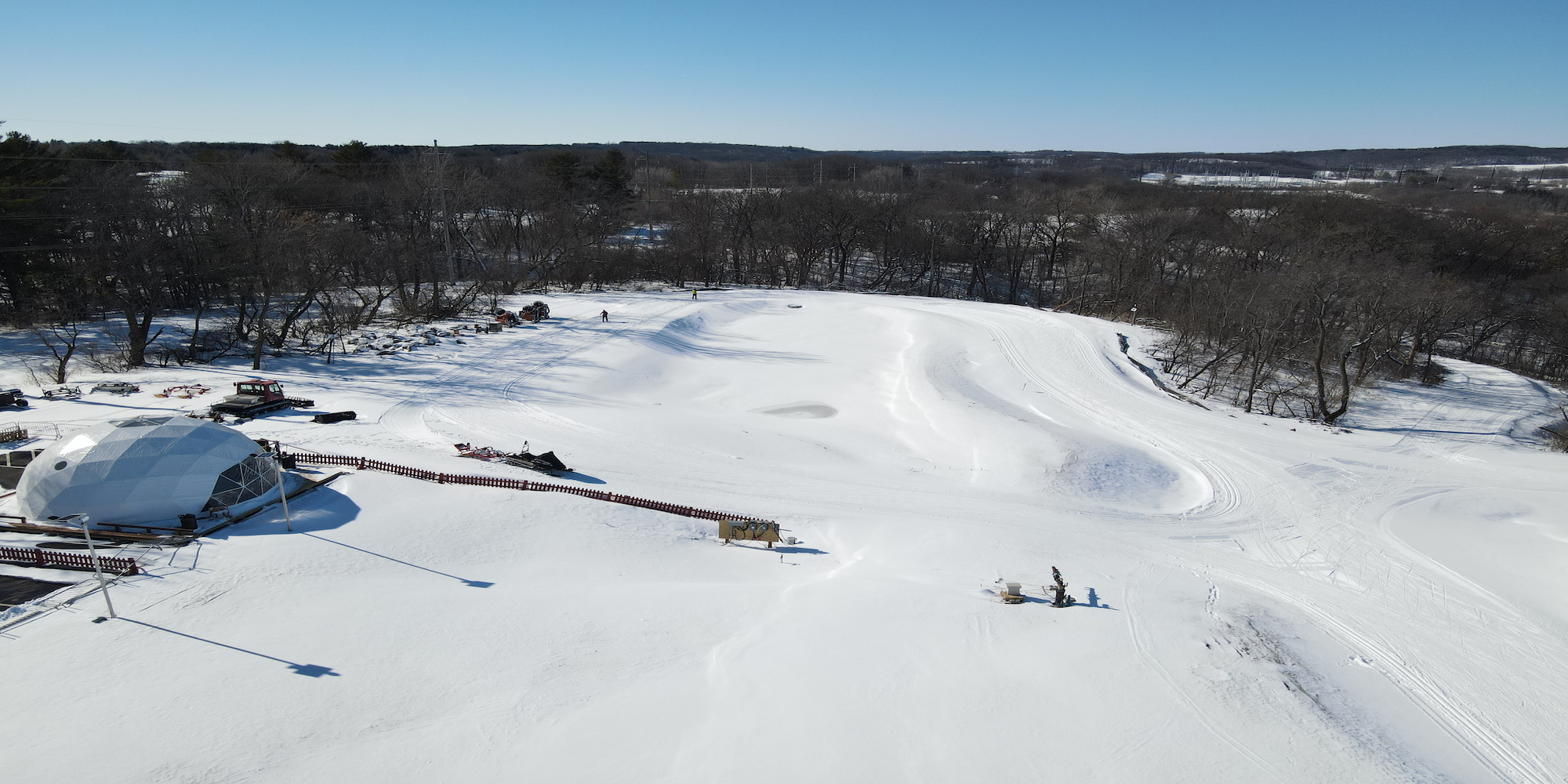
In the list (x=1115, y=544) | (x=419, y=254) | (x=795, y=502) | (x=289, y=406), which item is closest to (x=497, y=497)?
(x=795, y=502)

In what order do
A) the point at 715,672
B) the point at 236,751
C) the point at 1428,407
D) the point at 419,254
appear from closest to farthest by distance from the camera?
the point at 236,751 → the point at 715,672 → the point at 1428,407 → the point at 419,254

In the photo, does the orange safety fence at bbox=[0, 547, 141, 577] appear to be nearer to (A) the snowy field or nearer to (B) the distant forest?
(A) the snowy field

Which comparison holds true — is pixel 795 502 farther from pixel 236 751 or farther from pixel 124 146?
pixel 124 146

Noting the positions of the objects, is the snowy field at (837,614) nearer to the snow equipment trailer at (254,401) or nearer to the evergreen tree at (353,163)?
the snow equipment trailer at (254,401)

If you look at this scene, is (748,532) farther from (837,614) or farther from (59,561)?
(59,561)

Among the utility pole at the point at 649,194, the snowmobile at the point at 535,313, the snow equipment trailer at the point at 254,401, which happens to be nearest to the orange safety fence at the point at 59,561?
the snow equipment trailer at the point at 254,401

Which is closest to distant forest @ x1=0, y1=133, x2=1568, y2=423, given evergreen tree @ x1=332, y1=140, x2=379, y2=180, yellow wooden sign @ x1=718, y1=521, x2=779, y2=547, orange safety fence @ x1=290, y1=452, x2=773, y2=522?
evergreen tree @ x1=332, y1=140, x2=379, y2=180
